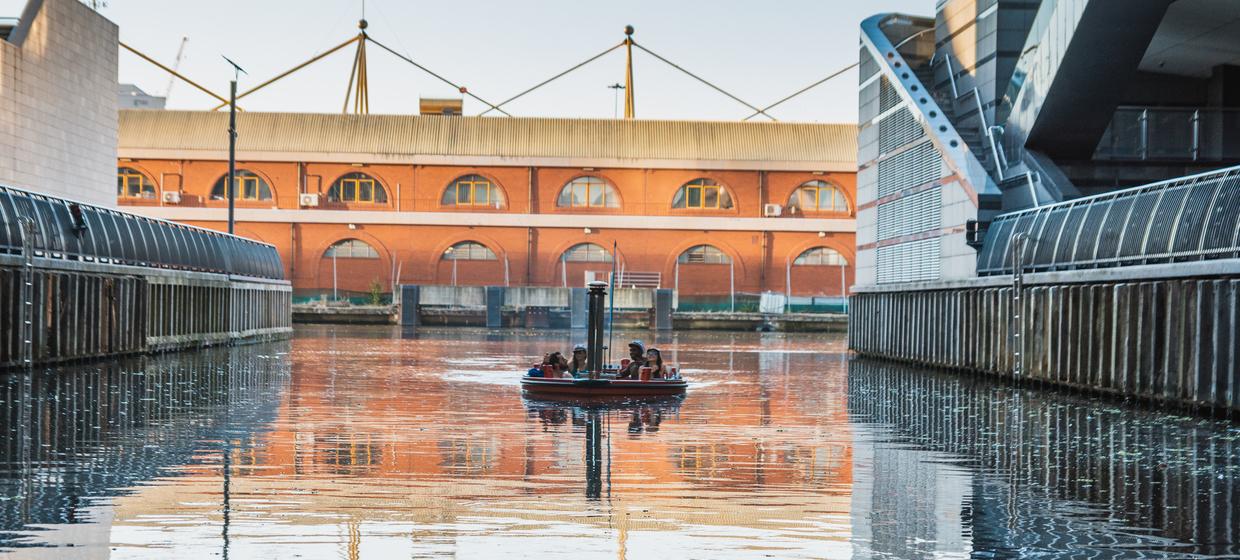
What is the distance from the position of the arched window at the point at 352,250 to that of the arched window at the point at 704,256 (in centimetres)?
1690

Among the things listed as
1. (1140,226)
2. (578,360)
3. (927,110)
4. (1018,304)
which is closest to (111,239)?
(578,360)

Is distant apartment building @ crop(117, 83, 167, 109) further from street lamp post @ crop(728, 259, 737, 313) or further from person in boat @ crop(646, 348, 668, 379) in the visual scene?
person in boat @ crop(646, 348, 668, 379)

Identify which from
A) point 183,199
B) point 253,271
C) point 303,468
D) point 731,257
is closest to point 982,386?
point 303,468

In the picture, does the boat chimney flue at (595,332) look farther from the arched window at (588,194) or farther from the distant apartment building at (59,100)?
the arched window at (588,194)

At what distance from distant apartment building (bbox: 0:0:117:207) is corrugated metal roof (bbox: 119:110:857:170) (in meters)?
25.1

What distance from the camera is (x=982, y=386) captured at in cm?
2794

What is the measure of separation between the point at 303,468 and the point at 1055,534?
704 centimetres

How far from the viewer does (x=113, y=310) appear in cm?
3294

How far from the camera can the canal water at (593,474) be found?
31.7 ft

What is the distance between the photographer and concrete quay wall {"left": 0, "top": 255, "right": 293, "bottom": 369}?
26828 mm

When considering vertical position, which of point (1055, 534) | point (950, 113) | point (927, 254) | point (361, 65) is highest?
point (361, 65)

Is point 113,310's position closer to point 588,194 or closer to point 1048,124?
Answer: point 1048,124

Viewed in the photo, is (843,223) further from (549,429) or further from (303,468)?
(303,468)

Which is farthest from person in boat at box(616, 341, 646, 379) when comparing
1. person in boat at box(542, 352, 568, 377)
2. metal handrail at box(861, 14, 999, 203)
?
metal handrail at box(861, 14, 999, 203)
